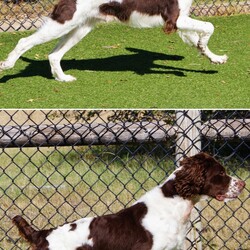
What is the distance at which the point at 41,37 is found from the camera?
21.8 ft

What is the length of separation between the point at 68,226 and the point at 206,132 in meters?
1.29

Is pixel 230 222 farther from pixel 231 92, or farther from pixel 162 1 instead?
pixel 162 1

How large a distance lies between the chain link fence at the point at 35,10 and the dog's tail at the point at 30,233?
4.23 metres

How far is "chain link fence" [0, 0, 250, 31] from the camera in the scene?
29.1 feet

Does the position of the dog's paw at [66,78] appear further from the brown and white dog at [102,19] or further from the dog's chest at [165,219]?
the dog's chest at [165,219]

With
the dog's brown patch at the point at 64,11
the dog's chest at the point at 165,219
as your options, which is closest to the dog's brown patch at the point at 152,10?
the dog's brown patch at the point at 64,11

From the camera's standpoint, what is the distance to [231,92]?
6523 millimetres

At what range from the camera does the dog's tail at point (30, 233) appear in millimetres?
4797

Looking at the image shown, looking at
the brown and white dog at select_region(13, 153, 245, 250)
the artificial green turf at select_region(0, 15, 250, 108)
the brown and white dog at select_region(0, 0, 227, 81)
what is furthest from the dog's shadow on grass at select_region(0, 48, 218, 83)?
the brown and white dog at select_region(13, 153, 245, 250)

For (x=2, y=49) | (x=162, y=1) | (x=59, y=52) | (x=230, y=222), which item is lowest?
(x=230, y=222)

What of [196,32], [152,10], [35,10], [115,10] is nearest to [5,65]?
[115,10]

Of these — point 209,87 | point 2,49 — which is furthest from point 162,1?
point 2,49

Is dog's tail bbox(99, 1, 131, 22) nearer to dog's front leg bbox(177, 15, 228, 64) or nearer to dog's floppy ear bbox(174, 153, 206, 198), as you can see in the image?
dog's front leg bbox(177, 15, 228, 64)

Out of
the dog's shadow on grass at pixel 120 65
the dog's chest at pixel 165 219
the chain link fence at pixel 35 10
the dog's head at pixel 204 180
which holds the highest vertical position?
the dog's head at pixel 204 180
